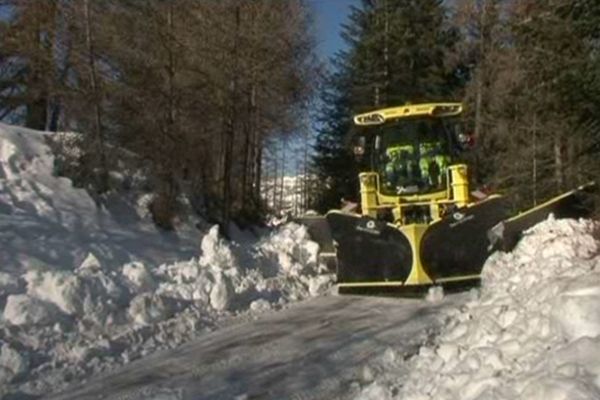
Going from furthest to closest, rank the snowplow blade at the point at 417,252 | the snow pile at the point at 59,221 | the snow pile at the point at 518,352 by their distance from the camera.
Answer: the snow pile at the point at 59,221
the snowplow blade at the point at 417,252
the snow pile at the point at 518,352

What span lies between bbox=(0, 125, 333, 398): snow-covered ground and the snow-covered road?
422mm

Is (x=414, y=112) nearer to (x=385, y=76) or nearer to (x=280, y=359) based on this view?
(x=280, y=359)

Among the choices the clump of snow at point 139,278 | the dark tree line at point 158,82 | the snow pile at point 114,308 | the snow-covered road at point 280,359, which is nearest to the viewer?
the snow-covered road at point 280,359

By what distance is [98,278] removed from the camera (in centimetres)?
1012

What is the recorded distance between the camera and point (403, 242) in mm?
11836

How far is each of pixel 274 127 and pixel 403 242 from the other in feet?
62.3

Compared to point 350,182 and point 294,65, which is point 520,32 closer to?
point 294,65

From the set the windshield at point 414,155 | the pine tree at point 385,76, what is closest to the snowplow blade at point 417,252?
the windshield at point 414,155

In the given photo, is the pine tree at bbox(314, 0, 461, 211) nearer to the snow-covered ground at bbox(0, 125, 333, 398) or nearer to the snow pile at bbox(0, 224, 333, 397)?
the snow-covered ground at bbox(0, 125, 333, 398)

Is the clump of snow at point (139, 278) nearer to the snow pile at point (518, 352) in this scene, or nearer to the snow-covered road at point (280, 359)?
the snow-covered road at point (280, 359)

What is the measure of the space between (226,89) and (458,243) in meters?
11.5

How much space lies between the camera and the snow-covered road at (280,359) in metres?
6.77

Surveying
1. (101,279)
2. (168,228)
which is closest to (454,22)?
(168,228)

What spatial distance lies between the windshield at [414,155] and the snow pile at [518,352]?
5107 millimetres
